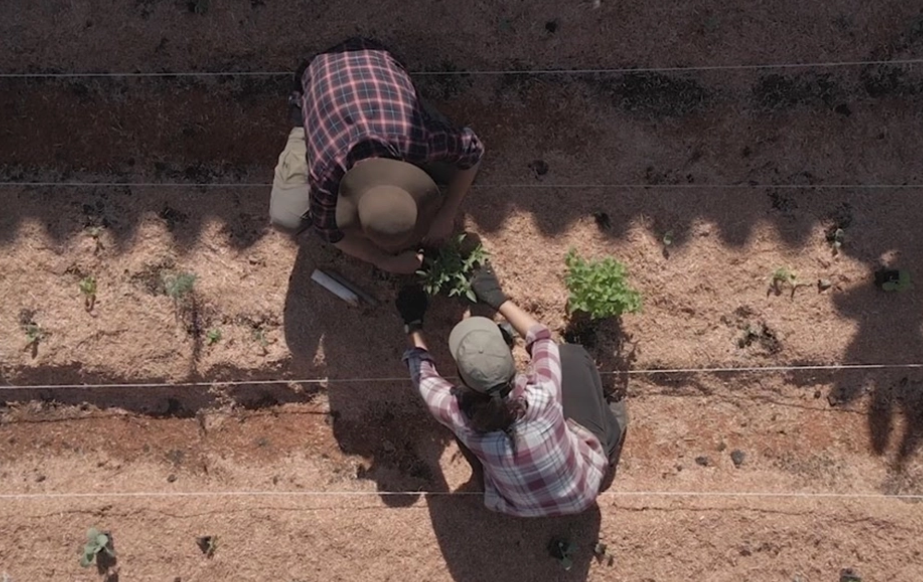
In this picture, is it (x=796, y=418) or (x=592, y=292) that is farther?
(x=796, y=418)

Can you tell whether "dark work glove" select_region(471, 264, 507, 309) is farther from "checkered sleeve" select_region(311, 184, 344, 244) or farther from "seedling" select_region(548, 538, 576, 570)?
"seedling" select_region(548, 538, 576, 570)

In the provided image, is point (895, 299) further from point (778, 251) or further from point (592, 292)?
point (592, 292)

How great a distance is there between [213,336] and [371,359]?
101 cm

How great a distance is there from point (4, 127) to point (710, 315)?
4.72 m

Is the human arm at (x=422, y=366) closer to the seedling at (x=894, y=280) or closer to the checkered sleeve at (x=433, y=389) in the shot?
the checkered sleeve at (x=433, y=389)

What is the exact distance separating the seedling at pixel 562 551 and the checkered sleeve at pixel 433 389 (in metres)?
1.33

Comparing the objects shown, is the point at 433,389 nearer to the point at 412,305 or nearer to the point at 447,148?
the point at 412,305

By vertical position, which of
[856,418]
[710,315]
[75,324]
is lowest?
[75,324]

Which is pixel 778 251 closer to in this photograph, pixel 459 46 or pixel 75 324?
pixel 459 46

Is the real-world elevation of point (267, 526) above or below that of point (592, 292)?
below

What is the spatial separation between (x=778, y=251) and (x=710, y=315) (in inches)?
23.2

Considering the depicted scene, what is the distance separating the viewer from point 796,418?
187 inches

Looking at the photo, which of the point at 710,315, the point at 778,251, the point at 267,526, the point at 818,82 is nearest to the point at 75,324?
the point at 267,526

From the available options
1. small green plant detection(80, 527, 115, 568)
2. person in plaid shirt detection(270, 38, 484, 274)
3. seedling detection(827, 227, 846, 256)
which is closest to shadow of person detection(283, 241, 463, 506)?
person in plaid shirt detection(270, 38, 484, 274)
